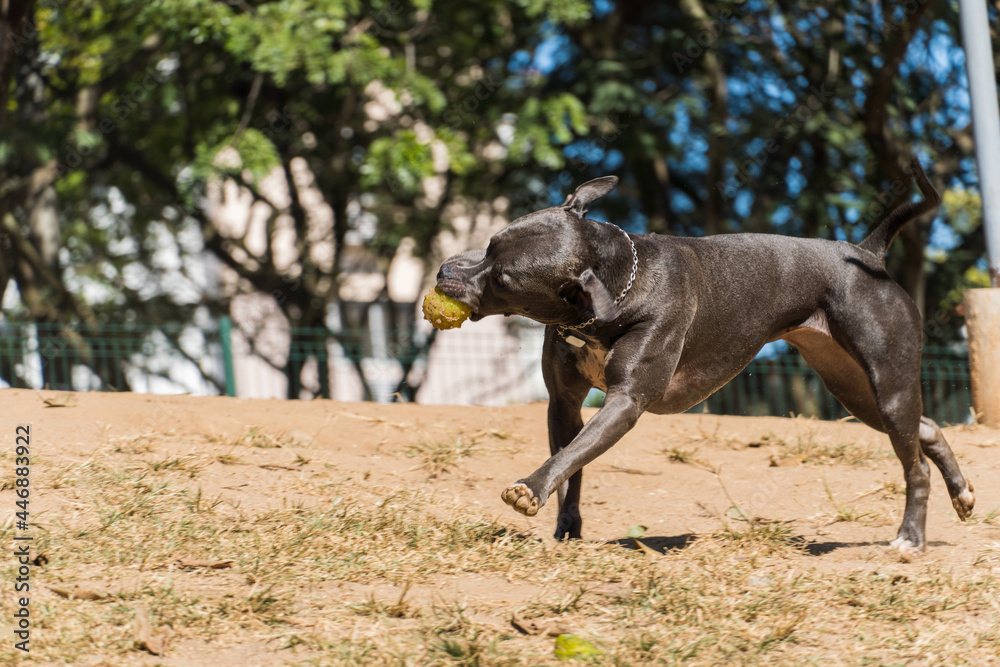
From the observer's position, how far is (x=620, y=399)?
171 inches

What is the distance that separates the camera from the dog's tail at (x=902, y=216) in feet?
17.6

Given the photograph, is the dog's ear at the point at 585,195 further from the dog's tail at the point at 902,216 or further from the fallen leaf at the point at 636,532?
the fallen leaf at the point at 636,532

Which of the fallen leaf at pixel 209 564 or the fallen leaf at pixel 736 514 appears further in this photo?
the fallen leaf at pixel 736 514

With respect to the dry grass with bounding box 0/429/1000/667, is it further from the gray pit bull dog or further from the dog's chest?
the dog's chest

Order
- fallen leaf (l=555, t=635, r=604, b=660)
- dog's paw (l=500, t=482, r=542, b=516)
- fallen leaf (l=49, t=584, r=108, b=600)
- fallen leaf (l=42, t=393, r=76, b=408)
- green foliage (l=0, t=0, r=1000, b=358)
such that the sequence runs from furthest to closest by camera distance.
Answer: green foliage (l=0, t=0, r=1000, b=358)
fallen leaf (l=42, t=393, r=76, b=408)
dog's paw (l=500, t=482, r=542, b=516)
fallen leaf (l=49, t=584, r=108, b=600)
fallen leaf (l=555, t=635, r=604, b=660)

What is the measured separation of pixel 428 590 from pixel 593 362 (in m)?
1.32

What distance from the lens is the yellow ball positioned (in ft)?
14.0

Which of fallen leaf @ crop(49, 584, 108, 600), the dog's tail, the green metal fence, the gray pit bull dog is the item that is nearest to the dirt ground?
fallen leaf @ crop(49, 584, 108, 600)

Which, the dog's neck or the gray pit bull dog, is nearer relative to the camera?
the gray pit bull dog

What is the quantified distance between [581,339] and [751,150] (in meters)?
9.68

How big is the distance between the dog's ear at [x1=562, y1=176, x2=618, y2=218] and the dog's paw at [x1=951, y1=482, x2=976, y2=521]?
254 centimetres

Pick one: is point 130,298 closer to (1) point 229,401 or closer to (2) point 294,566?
(1) point 229,401

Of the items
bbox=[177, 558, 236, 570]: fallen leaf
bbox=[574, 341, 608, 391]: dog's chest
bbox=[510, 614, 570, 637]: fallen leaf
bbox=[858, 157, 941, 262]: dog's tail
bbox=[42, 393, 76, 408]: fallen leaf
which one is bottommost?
bbox=[510, 614, 570, 637]: fallen leaf

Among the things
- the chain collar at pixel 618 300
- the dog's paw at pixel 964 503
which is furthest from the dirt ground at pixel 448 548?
the chain collar at pixel 618 300
